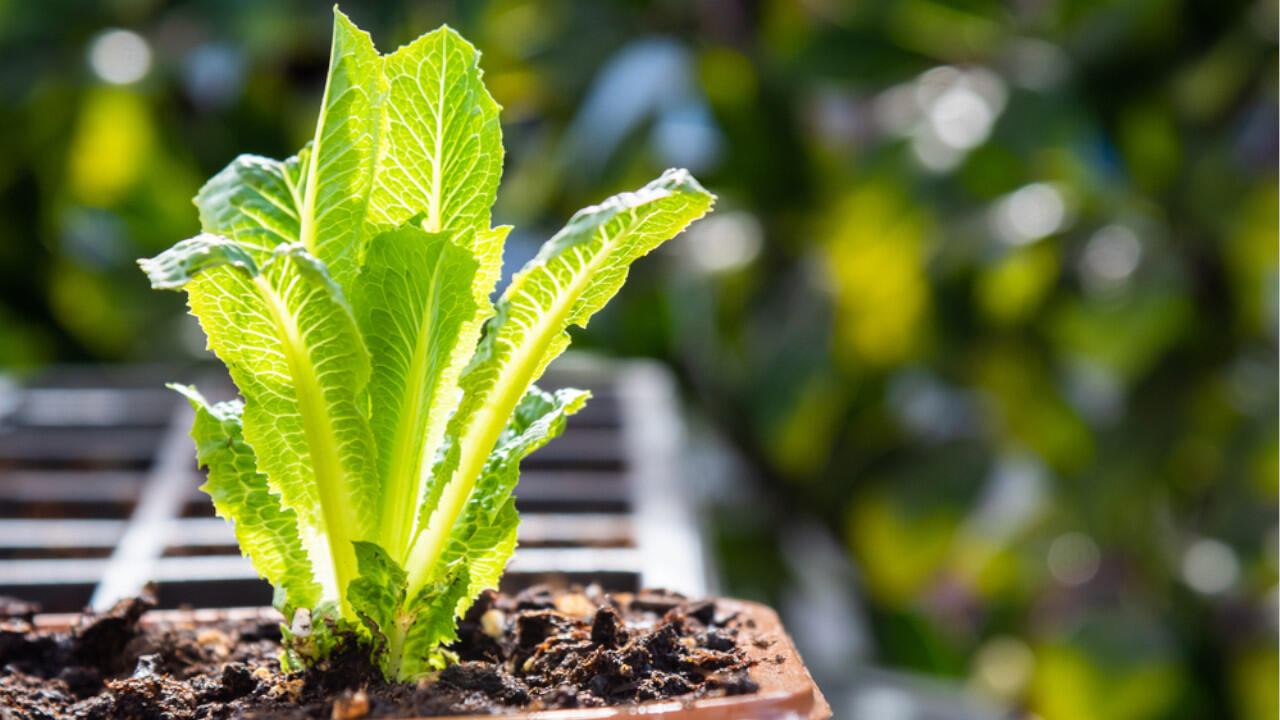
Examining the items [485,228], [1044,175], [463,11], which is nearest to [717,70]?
[463,11]

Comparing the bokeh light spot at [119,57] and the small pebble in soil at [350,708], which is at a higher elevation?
the bokeh light spot at [119,57]

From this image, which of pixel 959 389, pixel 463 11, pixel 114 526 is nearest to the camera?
pixel 114 526

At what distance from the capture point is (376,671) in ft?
1.59

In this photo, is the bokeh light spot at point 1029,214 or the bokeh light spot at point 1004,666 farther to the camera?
the bokeh light spot at point 1004,666

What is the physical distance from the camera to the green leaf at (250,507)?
490mm

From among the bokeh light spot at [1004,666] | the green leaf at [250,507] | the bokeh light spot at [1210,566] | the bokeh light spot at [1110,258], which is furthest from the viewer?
the bokeh light spot at [1004,666]

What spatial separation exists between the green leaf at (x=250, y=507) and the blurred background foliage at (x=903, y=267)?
5.13 ft

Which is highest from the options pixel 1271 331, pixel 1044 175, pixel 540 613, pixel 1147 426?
pixel 1044 175

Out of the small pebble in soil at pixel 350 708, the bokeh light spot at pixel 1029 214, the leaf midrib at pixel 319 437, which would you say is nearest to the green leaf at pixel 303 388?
the leaf midrib at pixel 319 437

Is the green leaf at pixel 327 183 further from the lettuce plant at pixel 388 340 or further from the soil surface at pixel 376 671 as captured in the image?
the soil surface at pixel 376 671

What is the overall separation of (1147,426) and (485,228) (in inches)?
73.2

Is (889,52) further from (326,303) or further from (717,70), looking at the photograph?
(326,303)

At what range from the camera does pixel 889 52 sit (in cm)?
219

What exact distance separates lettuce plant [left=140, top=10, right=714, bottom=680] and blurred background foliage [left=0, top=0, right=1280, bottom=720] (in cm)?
155
